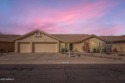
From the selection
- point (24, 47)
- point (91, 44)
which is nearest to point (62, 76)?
point (24, 47)

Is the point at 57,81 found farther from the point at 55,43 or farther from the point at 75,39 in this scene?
the point at 75,39

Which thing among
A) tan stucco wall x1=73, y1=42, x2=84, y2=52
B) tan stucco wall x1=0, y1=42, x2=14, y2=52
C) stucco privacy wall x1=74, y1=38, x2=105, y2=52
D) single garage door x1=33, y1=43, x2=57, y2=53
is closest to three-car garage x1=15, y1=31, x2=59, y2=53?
single garage door x1=33, y1=43, x2=57, y2=53

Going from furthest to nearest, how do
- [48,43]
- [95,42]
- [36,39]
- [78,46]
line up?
1. [78,46]
2. [95,42]
3. [48,43]
4. [36,39]

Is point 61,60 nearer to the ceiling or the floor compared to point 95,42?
nearer to the floor

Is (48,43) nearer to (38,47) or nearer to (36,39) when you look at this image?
(38,47)

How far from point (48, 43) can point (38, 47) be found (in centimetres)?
226

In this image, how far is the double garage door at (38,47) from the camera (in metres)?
54.7

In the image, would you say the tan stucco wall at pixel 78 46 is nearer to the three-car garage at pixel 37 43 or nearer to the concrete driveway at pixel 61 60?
the three-car garage at pixel 37 43

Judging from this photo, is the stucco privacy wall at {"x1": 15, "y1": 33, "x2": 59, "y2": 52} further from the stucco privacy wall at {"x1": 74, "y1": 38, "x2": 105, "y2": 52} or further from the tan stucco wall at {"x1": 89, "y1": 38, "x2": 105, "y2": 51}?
the tan stucco wall at {"x1": 89, "y1": 38, "x2": 105, "y2": 51}

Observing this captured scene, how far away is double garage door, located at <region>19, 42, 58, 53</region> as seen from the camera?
54.7 m

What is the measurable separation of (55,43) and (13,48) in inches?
422

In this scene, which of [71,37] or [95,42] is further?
[71,37]

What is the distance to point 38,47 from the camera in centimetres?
5516

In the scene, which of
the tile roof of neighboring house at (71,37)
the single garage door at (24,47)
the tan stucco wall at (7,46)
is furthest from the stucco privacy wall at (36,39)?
the tan stucco wall at (7,46)
